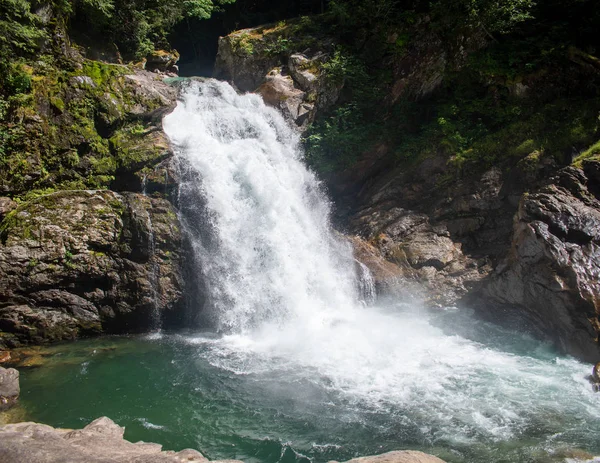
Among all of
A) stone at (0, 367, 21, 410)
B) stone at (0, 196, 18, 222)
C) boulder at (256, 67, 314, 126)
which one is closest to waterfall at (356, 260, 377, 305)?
boulder at (256, 67, 314, 126)

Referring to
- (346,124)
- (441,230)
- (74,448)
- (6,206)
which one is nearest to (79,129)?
(6,206)

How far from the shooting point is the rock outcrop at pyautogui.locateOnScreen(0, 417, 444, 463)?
14.9 ft

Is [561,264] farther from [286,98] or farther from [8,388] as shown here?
[8,388]

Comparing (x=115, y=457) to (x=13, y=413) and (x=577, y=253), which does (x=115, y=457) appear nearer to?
(x=13, y=413)

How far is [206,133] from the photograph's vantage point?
547 inches

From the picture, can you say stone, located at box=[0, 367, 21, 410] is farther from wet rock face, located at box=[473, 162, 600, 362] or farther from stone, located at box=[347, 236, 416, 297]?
wet rock face, located at box=[473, 162, 600, 362]

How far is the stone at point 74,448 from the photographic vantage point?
14.9 feet

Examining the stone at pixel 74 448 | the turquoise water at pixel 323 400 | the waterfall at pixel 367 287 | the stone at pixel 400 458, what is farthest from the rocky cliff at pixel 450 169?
the stone at pixel 74 448

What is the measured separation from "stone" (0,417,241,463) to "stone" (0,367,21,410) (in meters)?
2.36

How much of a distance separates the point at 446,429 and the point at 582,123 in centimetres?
960

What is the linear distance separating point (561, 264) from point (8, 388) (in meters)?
11.6

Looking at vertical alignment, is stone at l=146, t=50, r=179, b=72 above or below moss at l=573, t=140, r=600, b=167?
above

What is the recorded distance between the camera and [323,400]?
774 cm

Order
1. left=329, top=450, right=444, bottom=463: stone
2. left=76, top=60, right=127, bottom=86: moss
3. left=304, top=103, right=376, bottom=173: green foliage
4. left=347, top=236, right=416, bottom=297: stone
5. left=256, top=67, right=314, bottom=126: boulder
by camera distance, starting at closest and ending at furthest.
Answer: left=329, top=450, right=444, bottom=463: stone → left=76, top=60, right=127, bottom=86: moss → left=347, top=236, right=416, bottom=297: stone → left=304, top=103, right=376, bottom=173: green foliage → left=256, top=67, right=314, bottom=126: boulder
